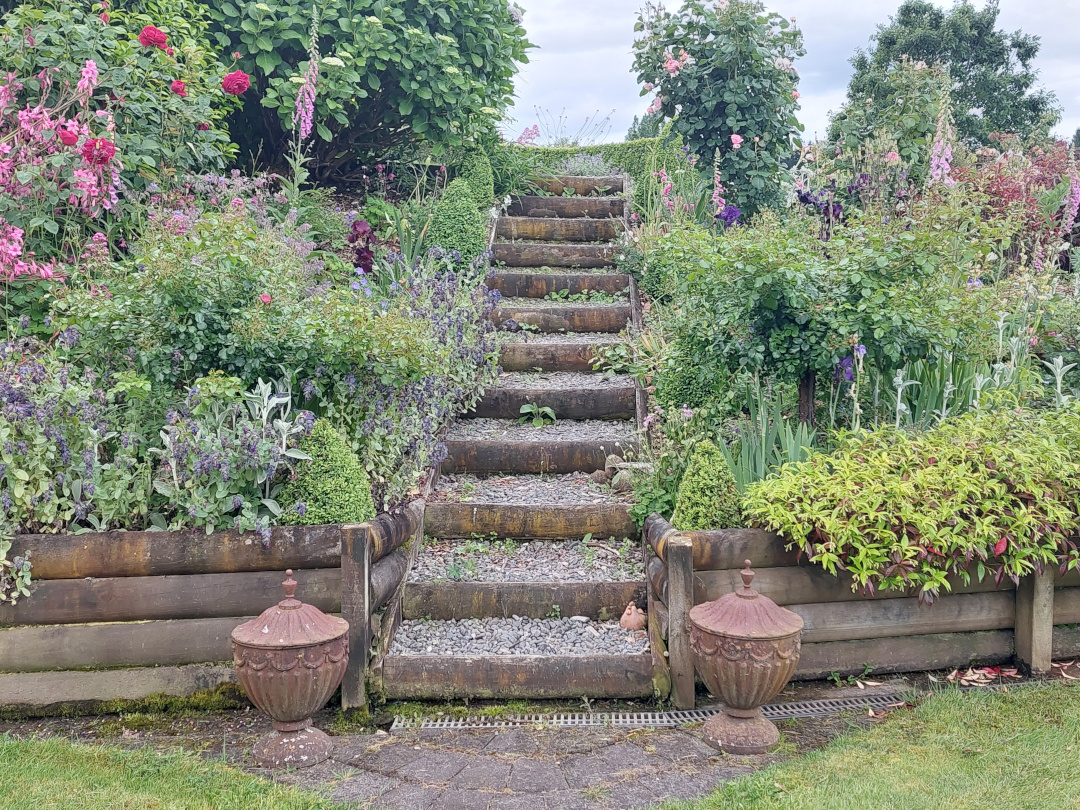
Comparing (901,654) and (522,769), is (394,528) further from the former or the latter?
(901,654)

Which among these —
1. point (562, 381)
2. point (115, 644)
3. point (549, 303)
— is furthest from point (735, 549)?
point (549, 303)

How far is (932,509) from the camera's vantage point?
348 centimetres

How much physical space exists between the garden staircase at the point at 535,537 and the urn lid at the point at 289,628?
551 millimetres

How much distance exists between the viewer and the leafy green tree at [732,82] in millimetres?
7590

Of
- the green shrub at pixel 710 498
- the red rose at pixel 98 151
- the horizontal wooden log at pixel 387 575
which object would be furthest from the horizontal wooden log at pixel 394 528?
the red rose at pixel 98 151

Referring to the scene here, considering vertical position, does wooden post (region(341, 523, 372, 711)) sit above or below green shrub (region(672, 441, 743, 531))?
below

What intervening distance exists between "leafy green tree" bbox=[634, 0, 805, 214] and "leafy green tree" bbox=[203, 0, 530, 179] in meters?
1.65

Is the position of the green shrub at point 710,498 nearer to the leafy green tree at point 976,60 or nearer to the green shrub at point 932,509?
the green shrub at point 932,509

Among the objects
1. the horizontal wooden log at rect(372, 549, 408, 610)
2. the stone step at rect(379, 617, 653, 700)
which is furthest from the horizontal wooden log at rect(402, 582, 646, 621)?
the stone step at rect(379, 617, 653, 700)

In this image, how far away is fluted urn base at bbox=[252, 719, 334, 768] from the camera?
9.95ft

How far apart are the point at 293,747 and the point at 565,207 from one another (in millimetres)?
7806

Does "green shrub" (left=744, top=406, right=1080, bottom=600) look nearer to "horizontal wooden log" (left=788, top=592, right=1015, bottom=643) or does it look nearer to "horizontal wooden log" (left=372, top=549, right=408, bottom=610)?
"horizontal wooden log" (left=788, top=592, right=1015, bottom=643)

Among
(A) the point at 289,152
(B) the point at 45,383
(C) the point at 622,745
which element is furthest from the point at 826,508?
(A) the point at 289,152

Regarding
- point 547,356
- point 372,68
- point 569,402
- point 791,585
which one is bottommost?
point 791,585
